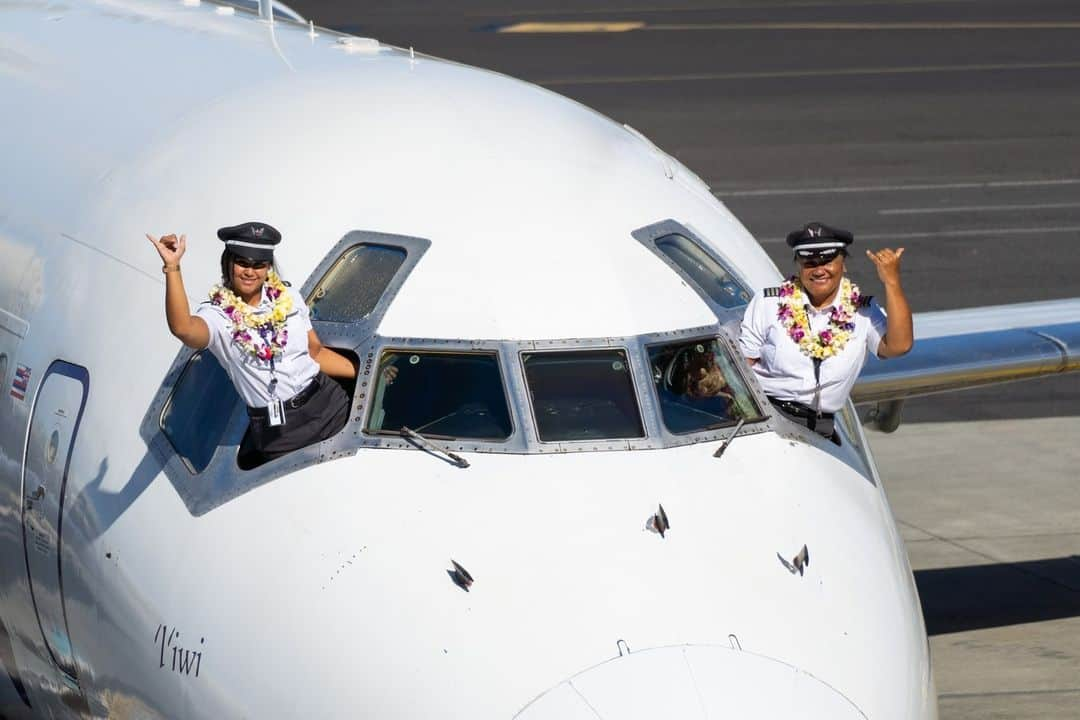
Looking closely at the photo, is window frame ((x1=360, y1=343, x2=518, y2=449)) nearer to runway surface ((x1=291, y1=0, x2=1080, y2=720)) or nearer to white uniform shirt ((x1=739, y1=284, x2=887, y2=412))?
white uniform shirt ((x1=739, y1=284, x2=887, y2=412))

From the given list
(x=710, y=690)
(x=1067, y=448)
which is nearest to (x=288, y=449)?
(x=710, y=690)

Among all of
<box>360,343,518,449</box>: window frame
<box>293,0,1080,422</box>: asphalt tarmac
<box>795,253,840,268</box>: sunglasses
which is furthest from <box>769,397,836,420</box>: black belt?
<box>293,0,1080,422</box>: asphalt tarmac

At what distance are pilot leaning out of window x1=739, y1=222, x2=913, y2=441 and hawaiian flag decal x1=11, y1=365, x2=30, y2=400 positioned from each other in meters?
3.72

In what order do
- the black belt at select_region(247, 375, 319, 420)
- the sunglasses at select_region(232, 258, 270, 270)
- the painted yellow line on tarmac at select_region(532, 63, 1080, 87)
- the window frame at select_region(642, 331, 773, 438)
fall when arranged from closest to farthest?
the black belt at select_region(247, 375, 319, 420), the window frame at select_region(642, 331, 773, 438), the sunglasses at select_region(232, 258, 270, 270), the painted yellow line on tarmac at select_region(532, 63, 1080, 87)

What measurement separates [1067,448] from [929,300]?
5.24 metres

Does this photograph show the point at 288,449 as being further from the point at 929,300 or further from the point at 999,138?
the point at 999,138

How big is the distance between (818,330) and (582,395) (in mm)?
1618

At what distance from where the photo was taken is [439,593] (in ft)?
26.2

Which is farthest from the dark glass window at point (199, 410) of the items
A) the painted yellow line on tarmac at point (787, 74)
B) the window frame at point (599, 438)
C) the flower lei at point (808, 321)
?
the painted yellow line on tarmac at point (787, 74)

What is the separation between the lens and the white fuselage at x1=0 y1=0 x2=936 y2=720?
7.87m

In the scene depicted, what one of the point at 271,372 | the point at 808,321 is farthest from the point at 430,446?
the point at 808,321

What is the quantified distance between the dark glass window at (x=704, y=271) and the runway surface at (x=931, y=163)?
6.06 m

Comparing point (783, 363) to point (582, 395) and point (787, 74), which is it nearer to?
point (582, 395)

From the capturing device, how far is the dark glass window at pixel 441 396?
8.72 meters
